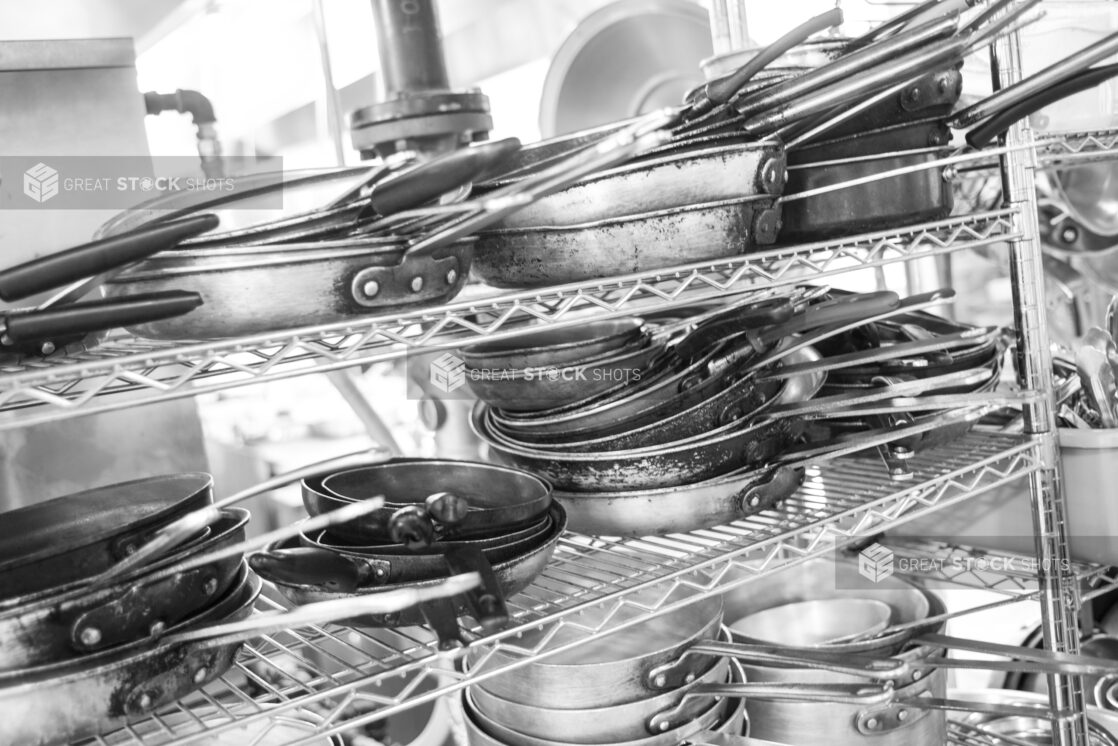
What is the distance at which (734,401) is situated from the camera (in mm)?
1011

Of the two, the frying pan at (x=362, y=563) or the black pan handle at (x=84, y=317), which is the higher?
the black pan handle at (x=84, y=317)

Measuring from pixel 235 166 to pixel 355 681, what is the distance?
1.61 metres

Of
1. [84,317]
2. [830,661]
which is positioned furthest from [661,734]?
[84,317]

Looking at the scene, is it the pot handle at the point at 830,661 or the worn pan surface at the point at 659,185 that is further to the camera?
the pot handle at the point at 830,661

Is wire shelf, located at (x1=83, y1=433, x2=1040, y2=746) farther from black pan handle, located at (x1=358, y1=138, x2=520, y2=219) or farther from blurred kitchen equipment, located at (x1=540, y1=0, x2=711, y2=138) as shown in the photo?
blurred kitchen equipment, located at (x1=540, y1=0, x2=711, y2=138)

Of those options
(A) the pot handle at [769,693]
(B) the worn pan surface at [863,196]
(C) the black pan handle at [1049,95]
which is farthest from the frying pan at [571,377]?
(C) the black pan handle at [1049,95]

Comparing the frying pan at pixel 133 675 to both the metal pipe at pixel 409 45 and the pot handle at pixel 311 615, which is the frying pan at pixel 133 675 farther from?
the metal pipe at pixel 409 45

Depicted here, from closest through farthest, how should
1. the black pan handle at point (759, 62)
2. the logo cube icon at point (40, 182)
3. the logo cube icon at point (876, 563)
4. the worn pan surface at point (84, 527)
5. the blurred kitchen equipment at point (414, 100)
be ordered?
the worn pan surface at point (84, 527)
the black pan handle at point (759, 62)
the logo cube icon at point (40, 182)
the logo cube icon at point (876, 563)
the blurred kitchen equipment at point (414, 100)

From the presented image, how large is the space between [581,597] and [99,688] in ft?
1.35

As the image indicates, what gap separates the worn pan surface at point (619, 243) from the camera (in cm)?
90

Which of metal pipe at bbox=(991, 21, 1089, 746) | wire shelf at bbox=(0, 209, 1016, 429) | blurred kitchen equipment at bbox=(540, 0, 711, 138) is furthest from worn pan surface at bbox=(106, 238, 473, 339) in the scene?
blurred kitchen equipment at bbox=(540, 0, 711, 138)

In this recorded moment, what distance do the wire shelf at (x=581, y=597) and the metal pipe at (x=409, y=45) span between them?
2.63ft

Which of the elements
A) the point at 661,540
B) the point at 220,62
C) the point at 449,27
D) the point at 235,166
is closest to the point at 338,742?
the point at 661,540

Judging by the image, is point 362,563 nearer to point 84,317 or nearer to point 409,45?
point 84,317
